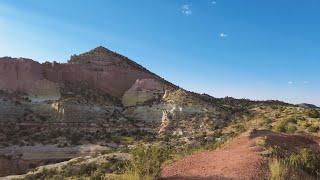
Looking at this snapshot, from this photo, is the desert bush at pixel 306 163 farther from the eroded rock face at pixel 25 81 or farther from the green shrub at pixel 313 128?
the eroded rock face at pixel 25 81

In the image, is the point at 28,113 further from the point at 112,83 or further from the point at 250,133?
the point at 250,133

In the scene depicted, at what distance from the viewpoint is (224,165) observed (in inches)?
596

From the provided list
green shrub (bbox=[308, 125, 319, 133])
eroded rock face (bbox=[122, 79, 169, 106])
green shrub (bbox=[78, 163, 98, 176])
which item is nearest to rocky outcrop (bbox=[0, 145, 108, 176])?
green shrub (bbox=[78, 163, 98, 176])

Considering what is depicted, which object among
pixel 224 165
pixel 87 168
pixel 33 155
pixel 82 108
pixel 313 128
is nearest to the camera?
pixel 224 165

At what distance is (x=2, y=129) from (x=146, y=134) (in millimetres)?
16803

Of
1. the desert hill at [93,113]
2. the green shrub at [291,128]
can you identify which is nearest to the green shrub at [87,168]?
the desert hill at [93,113]

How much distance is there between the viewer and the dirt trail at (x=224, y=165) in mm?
13945

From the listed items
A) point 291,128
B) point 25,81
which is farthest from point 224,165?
point 25,81

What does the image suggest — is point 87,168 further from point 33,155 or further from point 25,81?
point 25,81

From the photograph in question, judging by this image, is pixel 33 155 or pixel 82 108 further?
pixel 82 108

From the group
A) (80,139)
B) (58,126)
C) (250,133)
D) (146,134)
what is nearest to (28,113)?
(58,126)

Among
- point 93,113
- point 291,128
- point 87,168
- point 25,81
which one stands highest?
point 25,81

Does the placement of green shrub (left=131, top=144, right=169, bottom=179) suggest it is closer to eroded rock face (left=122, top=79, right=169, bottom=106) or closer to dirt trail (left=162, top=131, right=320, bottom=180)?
dirt trail (left=162, top=131, right=320, bottom=180)

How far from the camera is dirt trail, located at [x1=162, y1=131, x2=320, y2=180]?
13945 mm
